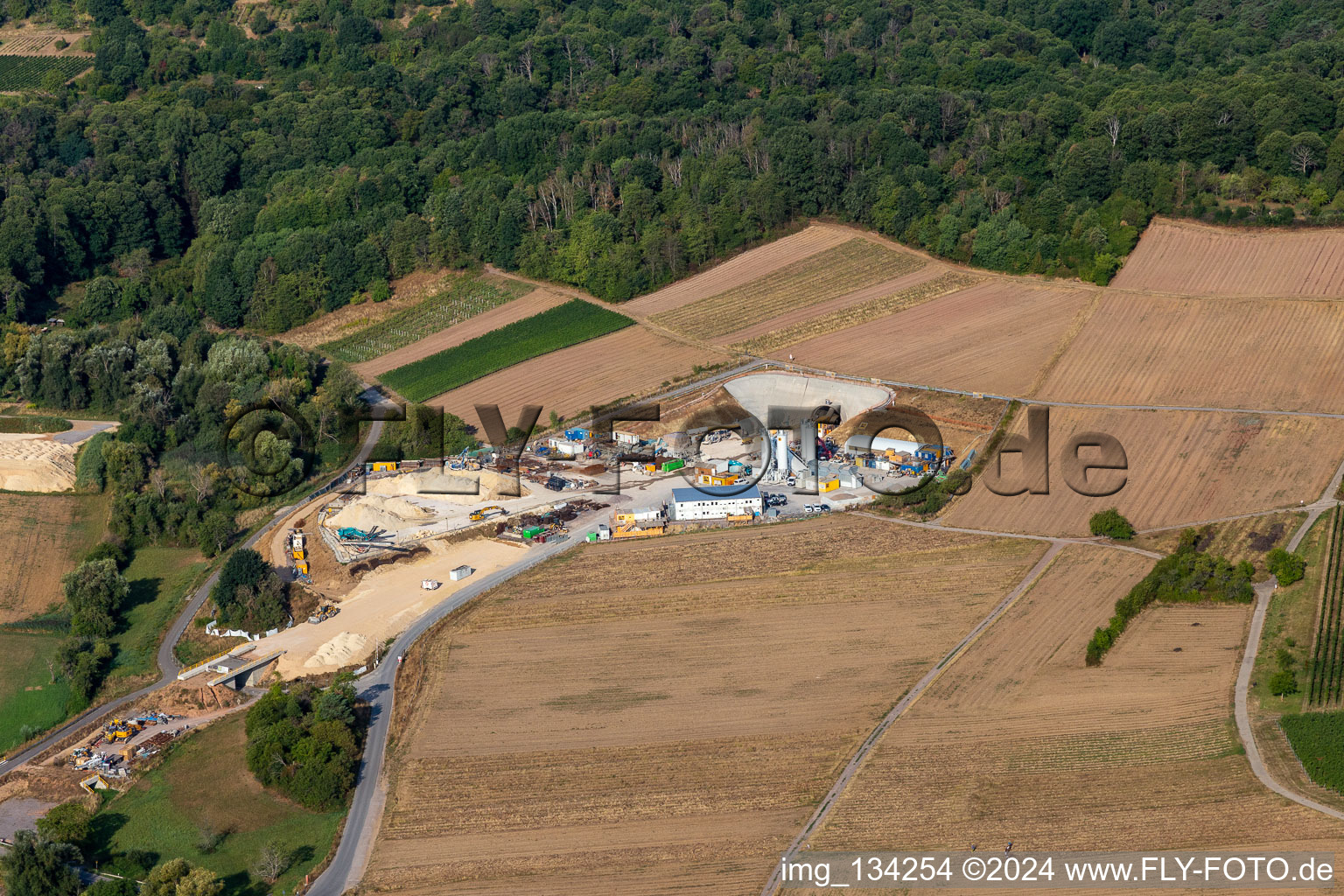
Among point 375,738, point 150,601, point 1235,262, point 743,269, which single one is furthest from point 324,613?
point 1235,262

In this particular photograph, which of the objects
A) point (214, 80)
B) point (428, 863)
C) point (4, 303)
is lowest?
point (428, 863)

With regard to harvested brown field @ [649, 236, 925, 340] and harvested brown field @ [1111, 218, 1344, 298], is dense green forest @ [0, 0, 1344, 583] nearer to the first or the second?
harvested brown field @ [1111, 218, 1344, 298]

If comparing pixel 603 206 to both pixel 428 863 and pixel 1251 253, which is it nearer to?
pixel 1251 253

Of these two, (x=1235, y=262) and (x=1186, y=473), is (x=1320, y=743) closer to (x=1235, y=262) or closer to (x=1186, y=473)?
(x=1186, y=473)

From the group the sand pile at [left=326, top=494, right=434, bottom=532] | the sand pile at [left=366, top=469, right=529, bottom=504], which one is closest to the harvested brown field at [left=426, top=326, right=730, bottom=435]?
the sand pile at [left=366, top=469, right=529, bottom=504]

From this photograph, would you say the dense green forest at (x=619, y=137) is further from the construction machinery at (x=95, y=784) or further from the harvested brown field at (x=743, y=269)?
the construction machinery at (x=95, y=784)

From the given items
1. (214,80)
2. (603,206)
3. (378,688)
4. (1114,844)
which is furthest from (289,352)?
(1114,844)
